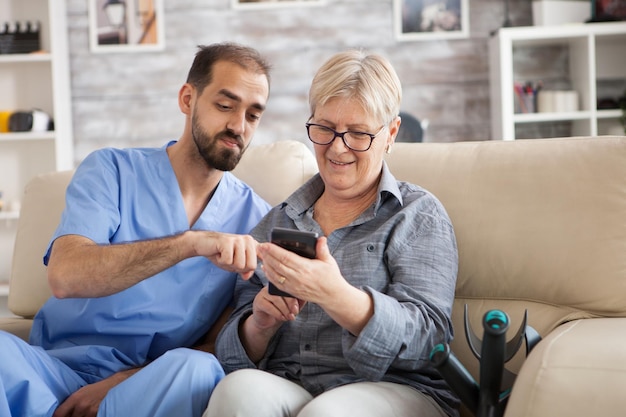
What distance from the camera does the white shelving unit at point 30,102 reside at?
4.30 metres

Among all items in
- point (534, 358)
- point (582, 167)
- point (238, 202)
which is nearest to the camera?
point (534, 358)

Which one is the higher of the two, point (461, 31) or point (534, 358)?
point (461, 31)

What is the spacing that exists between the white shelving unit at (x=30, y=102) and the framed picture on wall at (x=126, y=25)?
17cm

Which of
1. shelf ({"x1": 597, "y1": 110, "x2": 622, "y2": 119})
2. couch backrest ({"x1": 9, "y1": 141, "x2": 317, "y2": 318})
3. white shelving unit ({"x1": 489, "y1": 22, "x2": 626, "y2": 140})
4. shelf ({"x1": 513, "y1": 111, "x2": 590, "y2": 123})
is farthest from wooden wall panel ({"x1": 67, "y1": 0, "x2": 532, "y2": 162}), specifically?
couch backrest ({"x1": 9, "y1": 141, "x2": 317, "y2": 318})

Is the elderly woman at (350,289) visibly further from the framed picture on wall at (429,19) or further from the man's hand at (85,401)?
the framed picture on wall at (429,19)

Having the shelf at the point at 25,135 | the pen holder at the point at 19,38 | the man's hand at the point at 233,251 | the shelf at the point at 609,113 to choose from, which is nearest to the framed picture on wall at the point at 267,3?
the pen holder at the point at 19,38

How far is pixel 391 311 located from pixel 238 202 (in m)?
0.67

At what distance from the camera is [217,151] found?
6.45 feet

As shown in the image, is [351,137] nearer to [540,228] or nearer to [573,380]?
[540,228]

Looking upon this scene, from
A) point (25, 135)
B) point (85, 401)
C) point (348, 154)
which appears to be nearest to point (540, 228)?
point (348, 154)

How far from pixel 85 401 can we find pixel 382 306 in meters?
0.66

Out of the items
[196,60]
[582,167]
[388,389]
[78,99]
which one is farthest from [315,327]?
[78,99]

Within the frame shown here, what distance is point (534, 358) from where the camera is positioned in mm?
1334

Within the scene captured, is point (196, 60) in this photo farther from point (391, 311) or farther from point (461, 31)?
point (461, 31)
